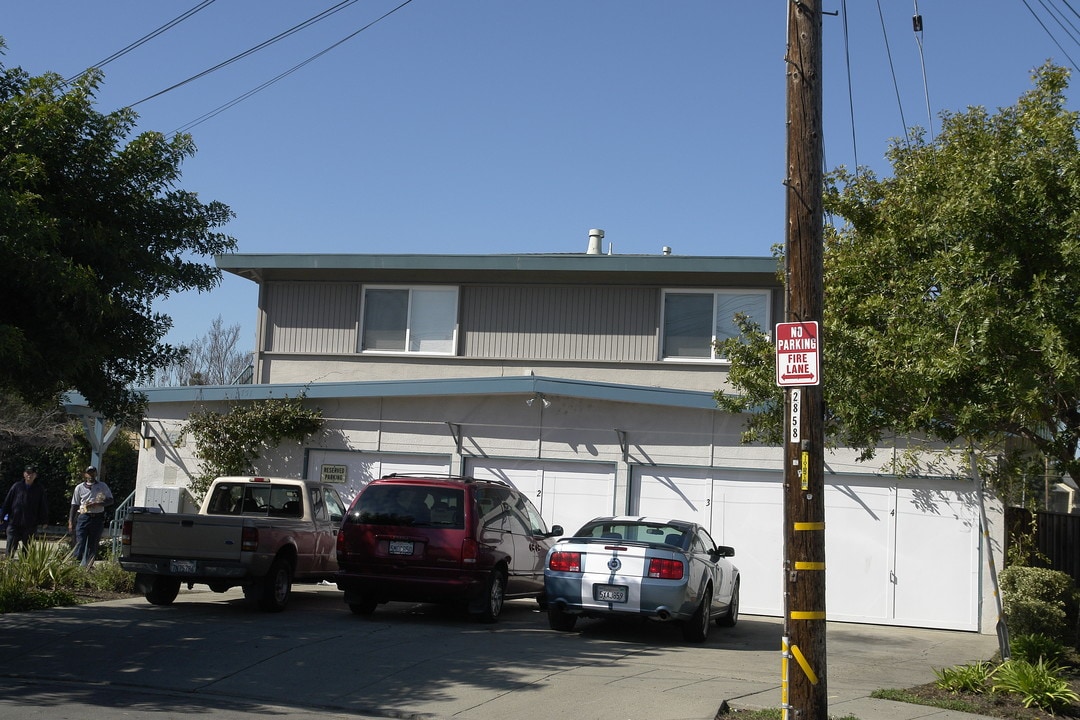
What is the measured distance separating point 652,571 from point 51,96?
26.2 ft


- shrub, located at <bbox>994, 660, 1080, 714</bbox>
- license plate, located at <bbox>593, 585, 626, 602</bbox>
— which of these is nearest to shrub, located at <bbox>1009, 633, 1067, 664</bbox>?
shrub, located at <bbox>994, 660, 1080, 714</bbox>

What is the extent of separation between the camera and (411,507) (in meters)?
14.1

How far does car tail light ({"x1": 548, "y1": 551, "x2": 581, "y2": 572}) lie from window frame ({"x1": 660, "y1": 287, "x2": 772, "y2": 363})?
7.17m

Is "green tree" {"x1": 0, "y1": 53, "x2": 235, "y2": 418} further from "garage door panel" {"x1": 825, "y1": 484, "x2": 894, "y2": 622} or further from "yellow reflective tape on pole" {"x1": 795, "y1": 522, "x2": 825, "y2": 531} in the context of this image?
"garage door panel" {"x1": 825, "y1": 484, "x2": 894, "y2": 622}

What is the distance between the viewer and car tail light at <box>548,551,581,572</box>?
1329 centimetres

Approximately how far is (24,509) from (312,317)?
6103mm

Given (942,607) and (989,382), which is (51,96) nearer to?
(989,382)

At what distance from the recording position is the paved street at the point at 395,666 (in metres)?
9.32

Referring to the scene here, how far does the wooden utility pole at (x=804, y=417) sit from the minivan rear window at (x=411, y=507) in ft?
20.4

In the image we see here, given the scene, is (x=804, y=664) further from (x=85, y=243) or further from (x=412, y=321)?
(x=412, y=321)

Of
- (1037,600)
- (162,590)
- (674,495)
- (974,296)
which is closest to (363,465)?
(162,590)

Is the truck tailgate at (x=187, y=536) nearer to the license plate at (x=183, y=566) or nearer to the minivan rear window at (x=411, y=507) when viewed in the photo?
the license plate at (x=183, y=566)

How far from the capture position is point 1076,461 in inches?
434

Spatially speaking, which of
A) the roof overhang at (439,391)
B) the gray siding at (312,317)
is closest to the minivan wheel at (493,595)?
the roof overhang at (439,391)
